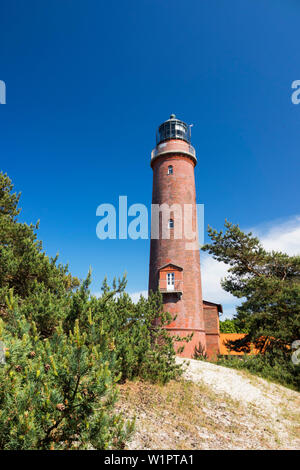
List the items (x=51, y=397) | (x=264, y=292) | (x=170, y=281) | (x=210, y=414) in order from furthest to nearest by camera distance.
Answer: (x=170, y=281)
(x=264, y=292)
(x=210, y=414)
(x=51, y=397)

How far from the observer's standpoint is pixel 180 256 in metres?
19.4

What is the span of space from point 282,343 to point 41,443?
14.6 m

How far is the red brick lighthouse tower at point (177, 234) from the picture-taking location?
60.7 ft

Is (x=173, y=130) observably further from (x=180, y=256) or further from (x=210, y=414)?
(x=210, y=414)

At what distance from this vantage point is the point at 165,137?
74.7 ft

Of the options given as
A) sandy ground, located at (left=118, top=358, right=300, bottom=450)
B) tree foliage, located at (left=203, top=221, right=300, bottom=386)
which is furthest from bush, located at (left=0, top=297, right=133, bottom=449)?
tree foliage, located at (left=203, top=221, right=300, bottom=386)

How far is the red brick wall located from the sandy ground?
21.7ft

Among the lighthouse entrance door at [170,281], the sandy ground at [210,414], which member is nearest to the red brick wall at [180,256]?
the lighthouse entrance door at [170,281]

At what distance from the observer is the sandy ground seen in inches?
237

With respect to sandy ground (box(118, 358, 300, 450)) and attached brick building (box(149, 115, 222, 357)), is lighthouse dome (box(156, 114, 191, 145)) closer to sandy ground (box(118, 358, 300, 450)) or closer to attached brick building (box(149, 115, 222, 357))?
attached brick building (box(149, 115, 222, 357))

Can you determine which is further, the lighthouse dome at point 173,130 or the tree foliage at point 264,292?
the lighthouse dome at point 173,130

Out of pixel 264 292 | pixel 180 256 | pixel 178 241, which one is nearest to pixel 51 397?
pixel 264 292

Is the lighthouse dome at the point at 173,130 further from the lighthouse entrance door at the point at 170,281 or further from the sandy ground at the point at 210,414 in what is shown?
the sandy ground at the point at 210,414

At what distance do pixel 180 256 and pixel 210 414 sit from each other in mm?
12177
